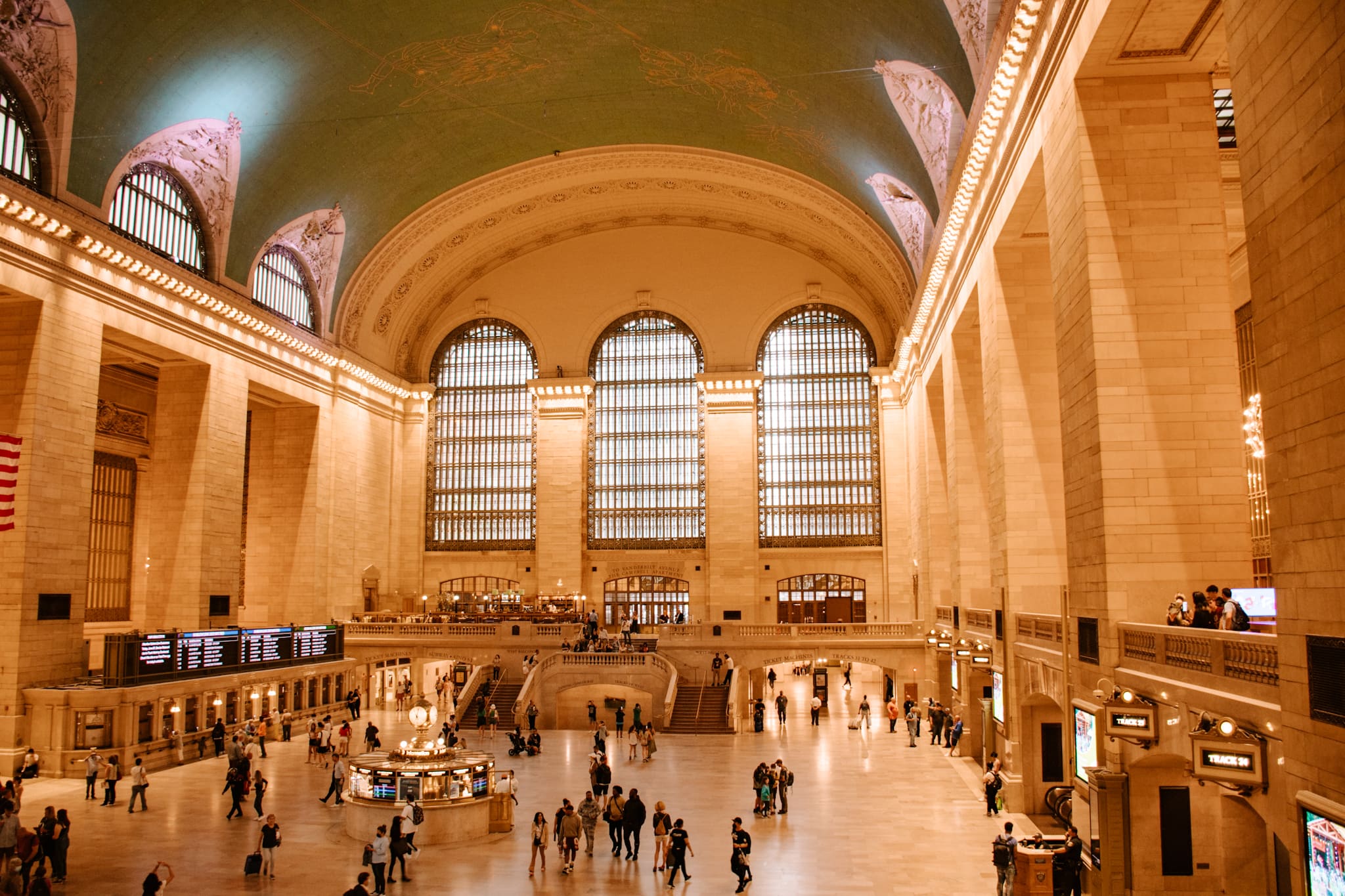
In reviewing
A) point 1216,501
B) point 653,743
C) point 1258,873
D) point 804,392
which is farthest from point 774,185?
point 1258,873

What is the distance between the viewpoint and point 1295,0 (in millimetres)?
7152

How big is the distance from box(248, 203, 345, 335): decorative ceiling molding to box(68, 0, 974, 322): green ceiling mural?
0.48 m

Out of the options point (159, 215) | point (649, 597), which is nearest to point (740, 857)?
point (159, 215)

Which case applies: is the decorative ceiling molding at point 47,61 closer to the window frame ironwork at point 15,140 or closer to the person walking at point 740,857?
the window frame ironwork at point 15,140

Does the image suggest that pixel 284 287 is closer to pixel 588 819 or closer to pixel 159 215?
pixel 159 215

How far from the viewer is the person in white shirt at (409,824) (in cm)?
1412

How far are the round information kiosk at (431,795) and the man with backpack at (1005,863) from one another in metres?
7.73

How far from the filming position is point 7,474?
65.1 ft

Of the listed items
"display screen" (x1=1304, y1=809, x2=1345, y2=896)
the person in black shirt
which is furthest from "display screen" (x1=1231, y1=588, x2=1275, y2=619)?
"display screen" (x1=1304, y1=809, x2=1345, y2=896)

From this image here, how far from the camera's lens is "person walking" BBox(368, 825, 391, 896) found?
12.9m

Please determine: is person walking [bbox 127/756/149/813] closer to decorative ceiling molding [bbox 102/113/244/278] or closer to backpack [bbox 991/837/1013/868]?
decorative ceiling molding [bbox 102/113/244/278]

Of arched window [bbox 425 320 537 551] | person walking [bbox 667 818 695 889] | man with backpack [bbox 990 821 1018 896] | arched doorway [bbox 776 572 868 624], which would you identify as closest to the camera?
man with backpack [bbox 990 821 1018 896]

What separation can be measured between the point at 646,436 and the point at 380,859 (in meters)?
29.6

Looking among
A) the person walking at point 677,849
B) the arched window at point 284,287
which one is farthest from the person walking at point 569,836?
the arched window at point 284,287
